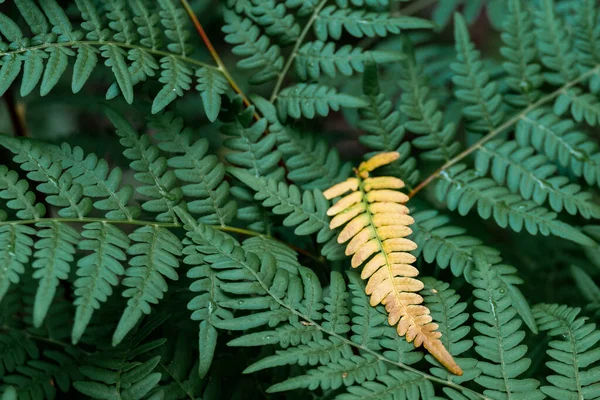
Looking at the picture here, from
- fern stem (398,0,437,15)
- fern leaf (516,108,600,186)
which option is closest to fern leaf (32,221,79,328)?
fern leaf (516,108,600,186)

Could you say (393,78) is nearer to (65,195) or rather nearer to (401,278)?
(401,278)

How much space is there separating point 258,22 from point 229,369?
949 millimetres

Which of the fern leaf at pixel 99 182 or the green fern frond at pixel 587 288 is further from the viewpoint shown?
the green fern frond at pixel 587 288

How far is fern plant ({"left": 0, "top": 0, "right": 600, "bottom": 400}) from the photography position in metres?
1.26

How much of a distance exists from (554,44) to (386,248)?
3.01 ft

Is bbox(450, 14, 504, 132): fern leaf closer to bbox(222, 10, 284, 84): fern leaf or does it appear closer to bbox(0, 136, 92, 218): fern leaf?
bbox(222, 10, 284, 84): fern leaf

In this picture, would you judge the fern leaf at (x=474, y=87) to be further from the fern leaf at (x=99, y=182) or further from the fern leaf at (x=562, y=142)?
the fern leaf at (x=99, y=182)

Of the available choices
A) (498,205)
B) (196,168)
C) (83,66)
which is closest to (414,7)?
(498,205)

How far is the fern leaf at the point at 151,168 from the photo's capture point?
144cm

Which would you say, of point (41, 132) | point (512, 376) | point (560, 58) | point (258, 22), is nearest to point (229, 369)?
point (512, 376)

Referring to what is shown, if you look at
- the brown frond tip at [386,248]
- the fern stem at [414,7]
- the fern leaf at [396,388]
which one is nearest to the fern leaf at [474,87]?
the brown frond tip at [386,248]

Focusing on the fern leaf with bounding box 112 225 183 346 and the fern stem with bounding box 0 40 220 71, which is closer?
the fern leaf with bounding box 112 225 183 346

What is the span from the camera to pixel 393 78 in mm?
2428

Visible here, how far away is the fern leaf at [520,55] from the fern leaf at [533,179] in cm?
18
